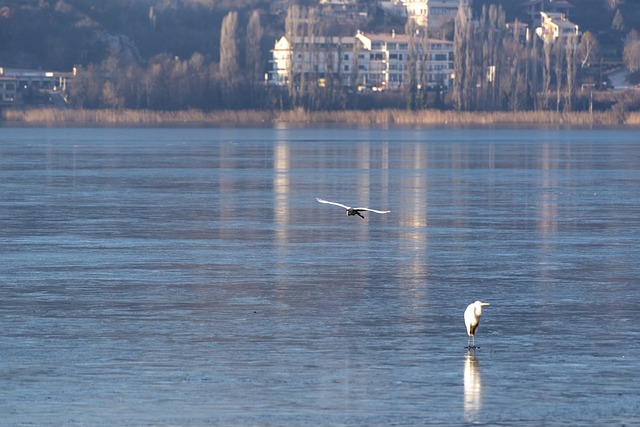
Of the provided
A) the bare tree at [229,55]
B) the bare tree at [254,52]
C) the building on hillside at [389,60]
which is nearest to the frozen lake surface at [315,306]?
the bare tree at [229,55]

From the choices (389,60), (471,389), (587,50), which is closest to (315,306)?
(471,389)

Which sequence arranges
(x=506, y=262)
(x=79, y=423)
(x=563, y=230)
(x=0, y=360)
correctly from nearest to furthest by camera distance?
(x=79, y=423) < (x=0, y=360) < (x=506, y=262) < (x=563, y=230)

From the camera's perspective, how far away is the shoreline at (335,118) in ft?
388

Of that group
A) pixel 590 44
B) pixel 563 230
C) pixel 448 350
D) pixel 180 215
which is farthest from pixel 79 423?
pixel 590 44

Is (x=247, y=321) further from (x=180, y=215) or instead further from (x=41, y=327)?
(x=180, y=215)

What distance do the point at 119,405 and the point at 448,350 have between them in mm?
3364

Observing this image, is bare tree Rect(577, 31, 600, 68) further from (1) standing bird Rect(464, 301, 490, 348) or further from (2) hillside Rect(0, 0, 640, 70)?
(1) standing bird Rect(464, 301, 490, 348)

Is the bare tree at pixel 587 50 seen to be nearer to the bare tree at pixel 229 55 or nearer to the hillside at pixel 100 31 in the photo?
the hillside at pixel 100 31

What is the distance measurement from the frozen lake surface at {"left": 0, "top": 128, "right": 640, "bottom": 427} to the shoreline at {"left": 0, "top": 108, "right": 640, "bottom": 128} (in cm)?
8447

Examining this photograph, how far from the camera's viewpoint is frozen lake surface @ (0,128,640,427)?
432 inches

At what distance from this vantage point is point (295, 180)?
1508 inches

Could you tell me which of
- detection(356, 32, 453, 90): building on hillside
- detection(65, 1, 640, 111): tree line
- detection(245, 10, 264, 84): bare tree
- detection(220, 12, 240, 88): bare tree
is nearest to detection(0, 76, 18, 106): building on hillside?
detection(65, 1, 640, 111): tree line

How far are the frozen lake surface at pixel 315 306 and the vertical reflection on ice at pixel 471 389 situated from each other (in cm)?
3

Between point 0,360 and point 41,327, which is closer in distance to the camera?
point 0,360
